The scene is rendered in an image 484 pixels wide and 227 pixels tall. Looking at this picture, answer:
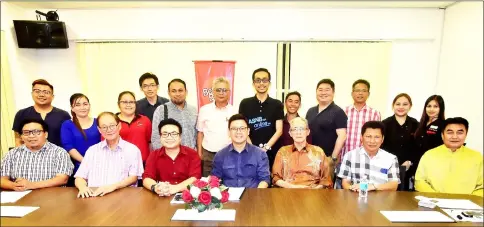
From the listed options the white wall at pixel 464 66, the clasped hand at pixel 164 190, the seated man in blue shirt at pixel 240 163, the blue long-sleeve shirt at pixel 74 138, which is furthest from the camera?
the white wall at pixel 464 66

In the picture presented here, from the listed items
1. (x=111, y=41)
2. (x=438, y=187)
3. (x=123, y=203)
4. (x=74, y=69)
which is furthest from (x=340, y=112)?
(x=74, y=69)

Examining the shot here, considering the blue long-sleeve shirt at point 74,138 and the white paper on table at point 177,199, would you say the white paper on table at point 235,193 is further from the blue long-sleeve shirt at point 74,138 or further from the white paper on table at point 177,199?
the blue long-sleeve shirt at point 74,138

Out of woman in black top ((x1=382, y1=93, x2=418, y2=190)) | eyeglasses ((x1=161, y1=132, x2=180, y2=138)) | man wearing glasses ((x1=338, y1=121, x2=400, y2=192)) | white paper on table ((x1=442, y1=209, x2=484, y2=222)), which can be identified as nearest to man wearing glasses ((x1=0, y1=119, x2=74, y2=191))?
eyeglasses ((x1=161, y1=132, x2=180, y2=138))

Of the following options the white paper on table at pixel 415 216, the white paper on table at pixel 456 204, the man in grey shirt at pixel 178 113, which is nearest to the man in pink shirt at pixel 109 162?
the man in grey shirt at pixel 178 113

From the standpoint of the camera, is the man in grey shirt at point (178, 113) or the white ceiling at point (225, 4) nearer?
the man in grey shirt at point (178, 113)

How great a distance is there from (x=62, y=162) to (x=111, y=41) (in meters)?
3.01

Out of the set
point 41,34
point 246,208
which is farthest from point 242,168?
point 41,34

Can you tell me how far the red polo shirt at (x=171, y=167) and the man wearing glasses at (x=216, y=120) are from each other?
820 mm

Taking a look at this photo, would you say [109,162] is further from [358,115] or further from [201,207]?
[358,115]

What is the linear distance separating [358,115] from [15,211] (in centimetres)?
339

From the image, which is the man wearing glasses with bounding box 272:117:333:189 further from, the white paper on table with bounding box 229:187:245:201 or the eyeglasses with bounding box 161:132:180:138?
the eyeglasses with bounding box 161:132:180:138

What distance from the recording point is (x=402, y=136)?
3252mm

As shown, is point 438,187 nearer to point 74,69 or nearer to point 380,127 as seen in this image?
point 380,127

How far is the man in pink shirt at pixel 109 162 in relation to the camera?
100 inches
